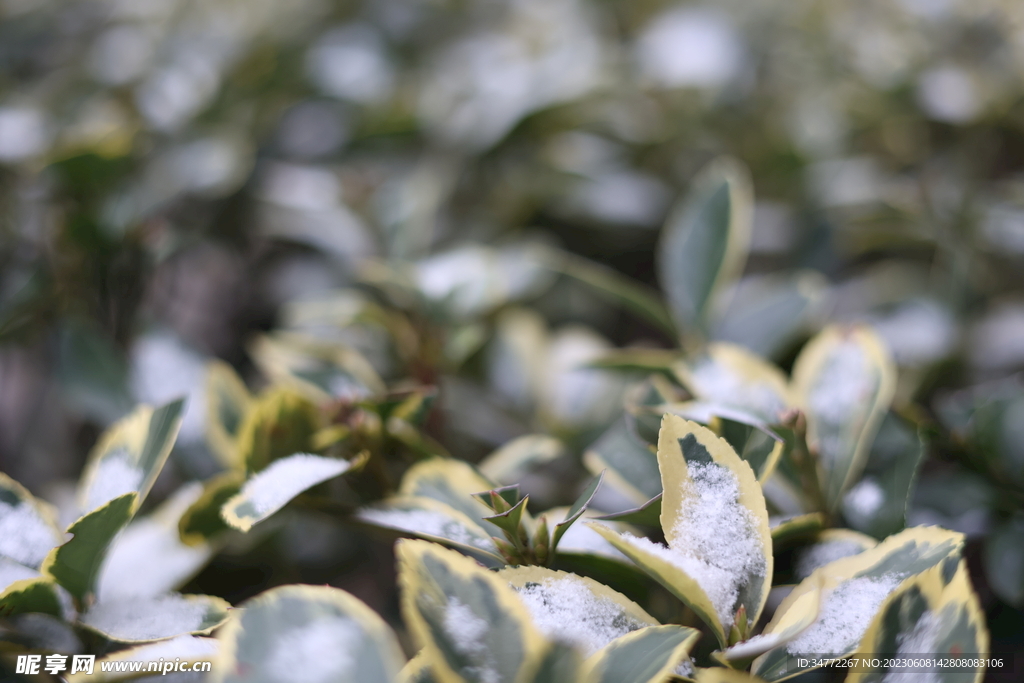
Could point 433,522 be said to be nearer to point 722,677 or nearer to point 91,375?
point 722,677

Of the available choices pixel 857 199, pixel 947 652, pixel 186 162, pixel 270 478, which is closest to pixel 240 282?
pixel 186 162

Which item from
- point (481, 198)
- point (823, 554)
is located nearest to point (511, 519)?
point (823, 554)

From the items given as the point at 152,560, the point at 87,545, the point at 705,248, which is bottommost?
the point at 152,560

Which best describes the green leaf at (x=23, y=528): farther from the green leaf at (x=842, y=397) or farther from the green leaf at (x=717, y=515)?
the green leaf at (x=842, y=397)

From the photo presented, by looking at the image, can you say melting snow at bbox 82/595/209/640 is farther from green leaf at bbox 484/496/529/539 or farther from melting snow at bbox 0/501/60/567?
green leaf at bbox 484/496/529/539

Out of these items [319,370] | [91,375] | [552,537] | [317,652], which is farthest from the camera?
[91,375]

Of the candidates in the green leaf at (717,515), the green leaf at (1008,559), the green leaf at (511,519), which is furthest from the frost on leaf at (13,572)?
the green leaf at (1008,559)

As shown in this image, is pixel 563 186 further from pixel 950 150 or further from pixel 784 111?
pixel 950 150
